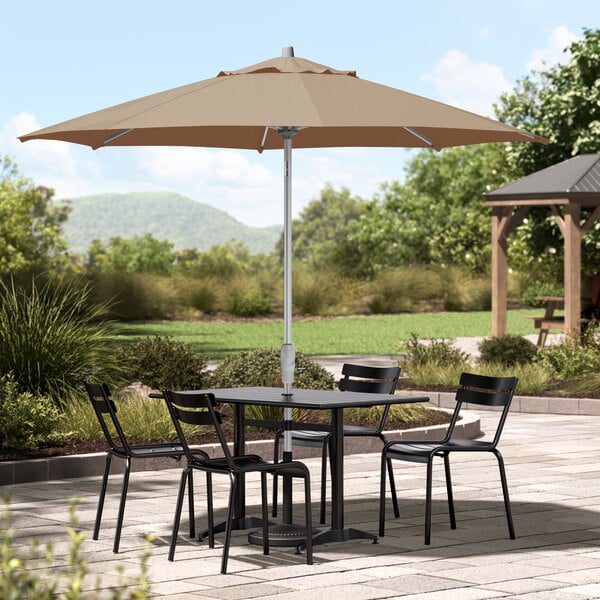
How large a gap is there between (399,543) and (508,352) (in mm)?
8789

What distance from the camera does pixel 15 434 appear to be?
32.8 feet

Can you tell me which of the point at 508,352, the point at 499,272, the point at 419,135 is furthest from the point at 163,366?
the point at 499,272

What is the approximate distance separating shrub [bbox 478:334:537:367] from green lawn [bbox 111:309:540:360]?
6.31 metres

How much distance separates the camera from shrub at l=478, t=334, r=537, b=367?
1581cm

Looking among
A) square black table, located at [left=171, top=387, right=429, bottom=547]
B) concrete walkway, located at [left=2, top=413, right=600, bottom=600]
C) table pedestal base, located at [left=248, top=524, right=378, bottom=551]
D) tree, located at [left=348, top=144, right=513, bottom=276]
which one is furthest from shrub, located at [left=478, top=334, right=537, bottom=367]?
tree, located at [left=348, top=144, right=513, bottom=276]

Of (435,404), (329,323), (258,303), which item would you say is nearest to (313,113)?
(435,404)

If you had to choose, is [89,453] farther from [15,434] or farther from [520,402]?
[520,402]

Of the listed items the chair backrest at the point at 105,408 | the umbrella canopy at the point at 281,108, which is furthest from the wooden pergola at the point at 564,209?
the chair backrest at the point at 105,408

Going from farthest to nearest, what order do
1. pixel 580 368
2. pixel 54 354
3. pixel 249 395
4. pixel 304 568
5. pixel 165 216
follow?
pixel 165 216
pixel 580 368
pixel 54 354
pixel 249 395
pixel 304 568

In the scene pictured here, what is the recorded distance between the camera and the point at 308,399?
738cm

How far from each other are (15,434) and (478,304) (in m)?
27.1

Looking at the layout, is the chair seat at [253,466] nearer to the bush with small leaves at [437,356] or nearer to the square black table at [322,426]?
the square black table at [322,426]

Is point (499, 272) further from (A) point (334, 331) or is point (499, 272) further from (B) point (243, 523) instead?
(B) point (243, 523)

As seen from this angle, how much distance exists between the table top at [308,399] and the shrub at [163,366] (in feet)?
15.4
